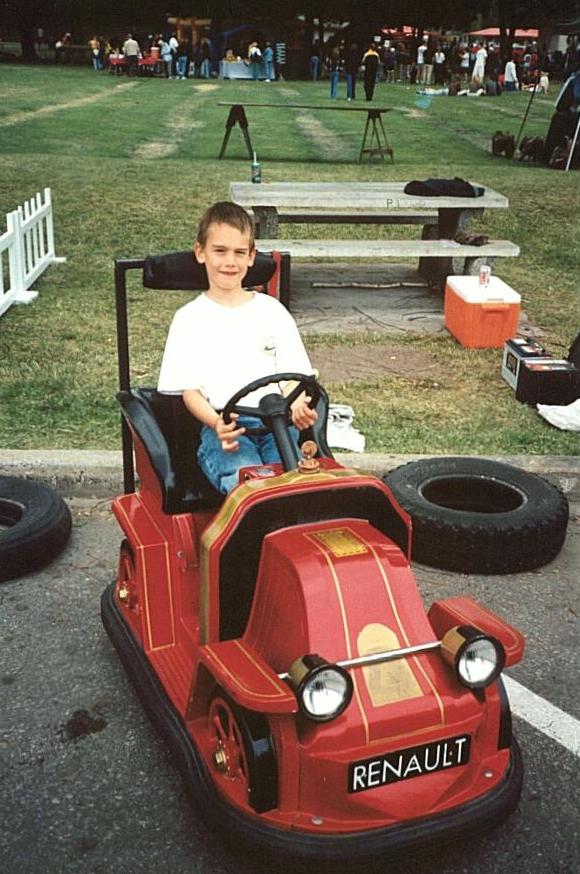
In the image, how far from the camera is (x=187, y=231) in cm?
1055

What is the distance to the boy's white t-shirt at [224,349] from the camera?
329 centimetres

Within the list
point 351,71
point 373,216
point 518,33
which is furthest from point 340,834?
point 518,33

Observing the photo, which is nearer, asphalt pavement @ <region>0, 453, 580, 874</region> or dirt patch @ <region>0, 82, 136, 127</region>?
asphalt pavement @ <region>0, 453, 580, 874</region>

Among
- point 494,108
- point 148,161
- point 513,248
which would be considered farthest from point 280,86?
point 513,248

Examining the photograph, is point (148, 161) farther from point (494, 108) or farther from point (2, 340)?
point (494, 108)

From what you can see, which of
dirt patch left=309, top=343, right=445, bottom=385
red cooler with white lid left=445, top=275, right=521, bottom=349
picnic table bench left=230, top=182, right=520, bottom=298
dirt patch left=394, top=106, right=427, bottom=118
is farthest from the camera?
dirt patch left=394, top=106, right=427, bottom=118

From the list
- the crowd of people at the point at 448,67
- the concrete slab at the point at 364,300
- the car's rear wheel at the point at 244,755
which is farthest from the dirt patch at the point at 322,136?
the car's rear wheel at the point at 244,755

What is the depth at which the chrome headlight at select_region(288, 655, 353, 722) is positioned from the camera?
7.53 feet

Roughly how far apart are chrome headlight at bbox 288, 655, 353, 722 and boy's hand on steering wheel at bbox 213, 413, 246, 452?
0.89 m

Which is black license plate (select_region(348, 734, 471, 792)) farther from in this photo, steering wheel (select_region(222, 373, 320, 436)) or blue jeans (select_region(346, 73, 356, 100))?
blue jeans (select_region(346, 73, 356, 100))

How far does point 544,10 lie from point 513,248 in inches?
1645

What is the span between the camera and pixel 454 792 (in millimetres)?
2467

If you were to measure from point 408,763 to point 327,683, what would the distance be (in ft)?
1.01

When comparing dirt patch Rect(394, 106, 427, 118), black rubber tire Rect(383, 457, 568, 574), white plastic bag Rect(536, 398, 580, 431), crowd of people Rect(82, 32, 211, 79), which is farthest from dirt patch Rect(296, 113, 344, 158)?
crowd of people Rect(82, 32, 211, 79)
